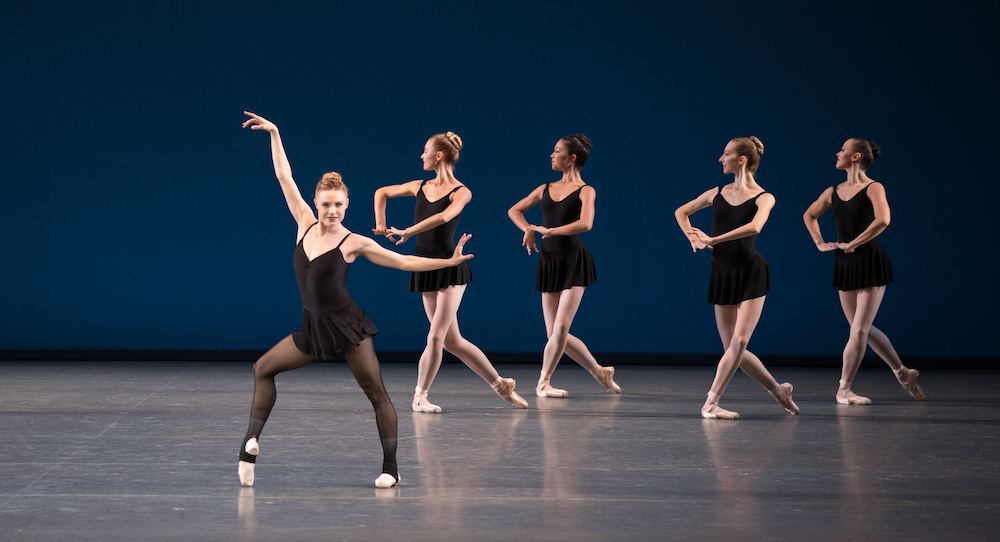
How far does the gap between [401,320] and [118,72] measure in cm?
306

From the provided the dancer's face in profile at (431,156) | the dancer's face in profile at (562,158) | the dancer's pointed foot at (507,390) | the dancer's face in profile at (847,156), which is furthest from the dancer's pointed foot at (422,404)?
the dancer's face in profile at (847,156)

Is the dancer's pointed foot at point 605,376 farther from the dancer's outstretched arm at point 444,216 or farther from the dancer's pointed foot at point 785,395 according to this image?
the dancer's outstretched arm at point 444,216

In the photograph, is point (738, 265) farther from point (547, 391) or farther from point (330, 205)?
point (330, 205)

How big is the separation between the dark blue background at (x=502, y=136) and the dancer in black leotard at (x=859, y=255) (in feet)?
6.59

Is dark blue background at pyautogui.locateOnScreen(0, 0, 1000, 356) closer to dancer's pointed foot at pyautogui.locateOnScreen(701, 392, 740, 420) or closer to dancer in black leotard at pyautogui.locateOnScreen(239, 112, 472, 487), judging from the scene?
dancer's pointed foot at pyautogui.locateOnScreen(701, 392, 740, 420)

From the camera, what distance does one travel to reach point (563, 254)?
6.21 metres

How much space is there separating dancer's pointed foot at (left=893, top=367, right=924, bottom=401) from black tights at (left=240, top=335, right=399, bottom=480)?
12.3 feet

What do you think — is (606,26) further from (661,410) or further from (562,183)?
(661,410)

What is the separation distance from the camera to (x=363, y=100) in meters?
8.22

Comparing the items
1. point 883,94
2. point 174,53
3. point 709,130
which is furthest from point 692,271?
point 174,53

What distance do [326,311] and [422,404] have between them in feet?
6.57

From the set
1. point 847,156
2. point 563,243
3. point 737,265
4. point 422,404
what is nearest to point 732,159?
point 737,265

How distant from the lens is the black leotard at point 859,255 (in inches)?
239

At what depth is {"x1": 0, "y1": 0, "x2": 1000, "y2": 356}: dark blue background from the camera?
8117 mm
